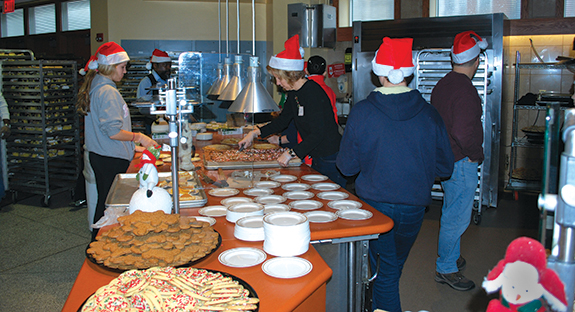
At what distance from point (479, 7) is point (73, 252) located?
6280 millimetres

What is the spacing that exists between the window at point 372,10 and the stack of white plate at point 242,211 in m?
5.74

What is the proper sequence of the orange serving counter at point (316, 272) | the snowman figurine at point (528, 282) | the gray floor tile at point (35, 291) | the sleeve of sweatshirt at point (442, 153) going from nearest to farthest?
the snowman figurine at point (528, 282) < the orange serving counter at point (316, 272) < the sleeve of sweatshirt at point (442, 153) < the gray floor tile at point (35, 291)

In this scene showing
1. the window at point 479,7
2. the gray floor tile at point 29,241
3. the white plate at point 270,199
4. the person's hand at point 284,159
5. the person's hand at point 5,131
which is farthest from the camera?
the window at point 479,7

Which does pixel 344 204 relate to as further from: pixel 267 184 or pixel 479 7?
pixel 479 7

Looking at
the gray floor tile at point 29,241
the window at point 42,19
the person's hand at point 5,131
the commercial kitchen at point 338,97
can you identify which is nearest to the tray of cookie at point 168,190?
the commercial kitchen at point 338,97

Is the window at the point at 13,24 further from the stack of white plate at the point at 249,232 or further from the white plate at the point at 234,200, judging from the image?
the stack of white plate at the point at 249,232

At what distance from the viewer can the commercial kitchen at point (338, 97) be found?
2336 mm

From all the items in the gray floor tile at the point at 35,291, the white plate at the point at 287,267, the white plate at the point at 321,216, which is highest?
the white plate at the point at 321,216

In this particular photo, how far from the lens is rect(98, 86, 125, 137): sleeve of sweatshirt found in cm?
361

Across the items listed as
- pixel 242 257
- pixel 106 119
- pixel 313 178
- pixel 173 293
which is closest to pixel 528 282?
pixel 173 293

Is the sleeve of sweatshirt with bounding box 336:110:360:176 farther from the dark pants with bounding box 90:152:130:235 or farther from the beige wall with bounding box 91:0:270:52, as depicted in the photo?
the beige wall with bounding box 91:0:270:52

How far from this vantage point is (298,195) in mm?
2723

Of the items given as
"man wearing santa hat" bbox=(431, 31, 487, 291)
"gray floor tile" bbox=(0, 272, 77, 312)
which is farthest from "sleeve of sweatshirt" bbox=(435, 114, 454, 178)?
"gray floor tile" bbox=(0, 272, 77, 312)

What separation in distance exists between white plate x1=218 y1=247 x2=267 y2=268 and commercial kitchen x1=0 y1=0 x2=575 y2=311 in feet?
0.07
